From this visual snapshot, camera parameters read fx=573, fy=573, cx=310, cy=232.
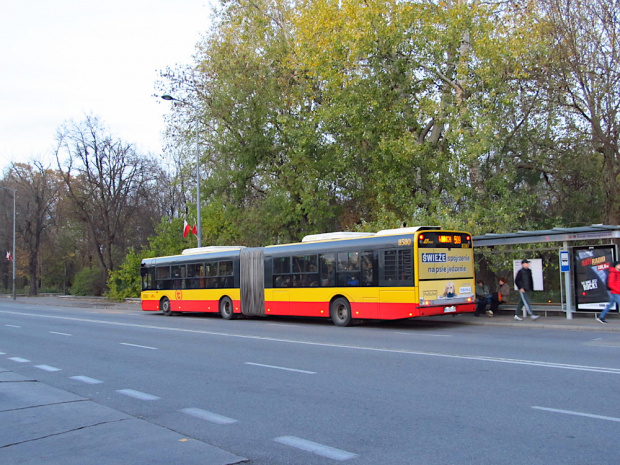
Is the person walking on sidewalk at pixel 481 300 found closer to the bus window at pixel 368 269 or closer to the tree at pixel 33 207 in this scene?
the bus window at pixel 368 269

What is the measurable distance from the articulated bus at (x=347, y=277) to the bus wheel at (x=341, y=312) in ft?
0.11

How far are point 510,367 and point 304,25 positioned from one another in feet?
65.1

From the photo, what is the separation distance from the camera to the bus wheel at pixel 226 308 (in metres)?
23.8

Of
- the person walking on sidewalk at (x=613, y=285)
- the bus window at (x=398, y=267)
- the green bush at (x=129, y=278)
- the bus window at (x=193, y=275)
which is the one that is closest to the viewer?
the person walking on sidewalk at (x=613, y=285)

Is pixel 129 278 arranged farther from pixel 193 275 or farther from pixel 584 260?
pixel 584 260

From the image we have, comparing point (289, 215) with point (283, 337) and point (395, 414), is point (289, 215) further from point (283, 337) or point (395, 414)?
point (395, 414)

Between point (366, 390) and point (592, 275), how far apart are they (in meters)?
12.0

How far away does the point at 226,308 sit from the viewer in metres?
24.1

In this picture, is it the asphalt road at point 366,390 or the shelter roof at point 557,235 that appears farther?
the shelter roof at point 557,235

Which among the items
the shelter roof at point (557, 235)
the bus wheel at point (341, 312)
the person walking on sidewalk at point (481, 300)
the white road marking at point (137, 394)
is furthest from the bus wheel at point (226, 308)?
the white road marking at point (137, 394)

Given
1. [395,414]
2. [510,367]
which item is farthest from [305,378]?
[510,367]

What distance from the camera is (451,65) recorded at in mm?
24578

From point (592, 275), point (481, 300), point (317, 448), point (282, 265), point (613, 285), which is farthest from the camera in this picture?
point (282, 265)

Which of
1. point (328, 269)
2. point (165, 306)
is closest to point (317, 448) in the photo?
point (328, 269)
